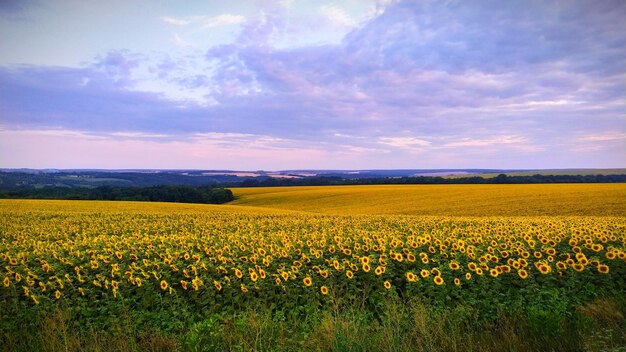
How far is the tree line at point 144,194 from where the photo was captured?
2437 inches

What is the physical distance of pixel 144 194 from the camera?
218ft

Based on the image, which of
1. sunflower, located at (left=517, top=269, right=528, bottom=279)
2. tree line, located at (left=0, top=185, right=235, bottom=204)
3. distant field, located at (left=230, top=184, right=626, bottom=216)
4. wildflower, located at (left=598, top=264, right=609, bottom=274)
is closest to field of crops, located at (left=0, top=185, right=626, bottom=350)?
wildflower, located at (left=598, top=264, right=609, bottom=274)

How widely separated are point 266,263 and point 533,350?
17.5ft

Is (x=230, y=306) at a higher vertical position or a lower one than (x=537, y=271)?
lower

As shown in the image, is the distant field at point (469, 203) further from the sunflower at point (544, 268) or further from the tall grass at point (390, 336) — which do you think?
the tall grass at point (390, 336)

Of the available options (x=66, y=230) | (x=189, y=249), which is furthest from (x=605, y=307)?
(x=66, y=230)

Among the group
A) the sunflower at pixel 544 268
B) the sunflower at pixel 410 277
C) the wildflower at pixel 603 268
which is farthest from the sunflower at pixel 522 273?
Result: the sunflower at pixel 410 277

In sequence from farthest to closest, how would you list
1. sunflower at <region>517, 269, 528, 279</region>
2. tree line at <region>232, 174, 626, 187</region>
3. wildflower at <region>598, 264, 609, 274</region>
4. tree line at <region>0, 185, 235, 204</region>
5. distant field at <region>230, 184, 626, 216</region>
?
tree line at <region>232, 174, 626, 187</region>
tree line at <region>0, 185, 235, 204</region>
distant field at <region>230, 184, 626, 216</region>
sunflower at <region>517, 269, 528, 279</region>
wildflower at <region>598, 264, 609, 274</region>

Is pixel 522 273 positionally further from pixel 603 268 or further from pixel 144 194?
pixel 144 194

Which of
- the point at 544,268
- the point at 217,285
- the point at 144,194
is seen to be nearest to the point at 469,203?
the point at 544,268

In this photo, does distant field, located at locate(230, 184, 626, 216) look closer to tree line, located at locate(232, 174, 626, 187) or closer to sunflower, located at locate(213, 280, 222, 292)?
sunflower, located at locate(213, 280, 222, 292)

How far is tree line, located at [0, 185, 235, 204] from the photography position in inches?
2437

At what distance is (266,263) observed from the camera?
8.33 metres

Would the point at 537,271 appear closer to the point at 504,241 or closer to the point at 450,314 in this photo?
the point at 504,241
